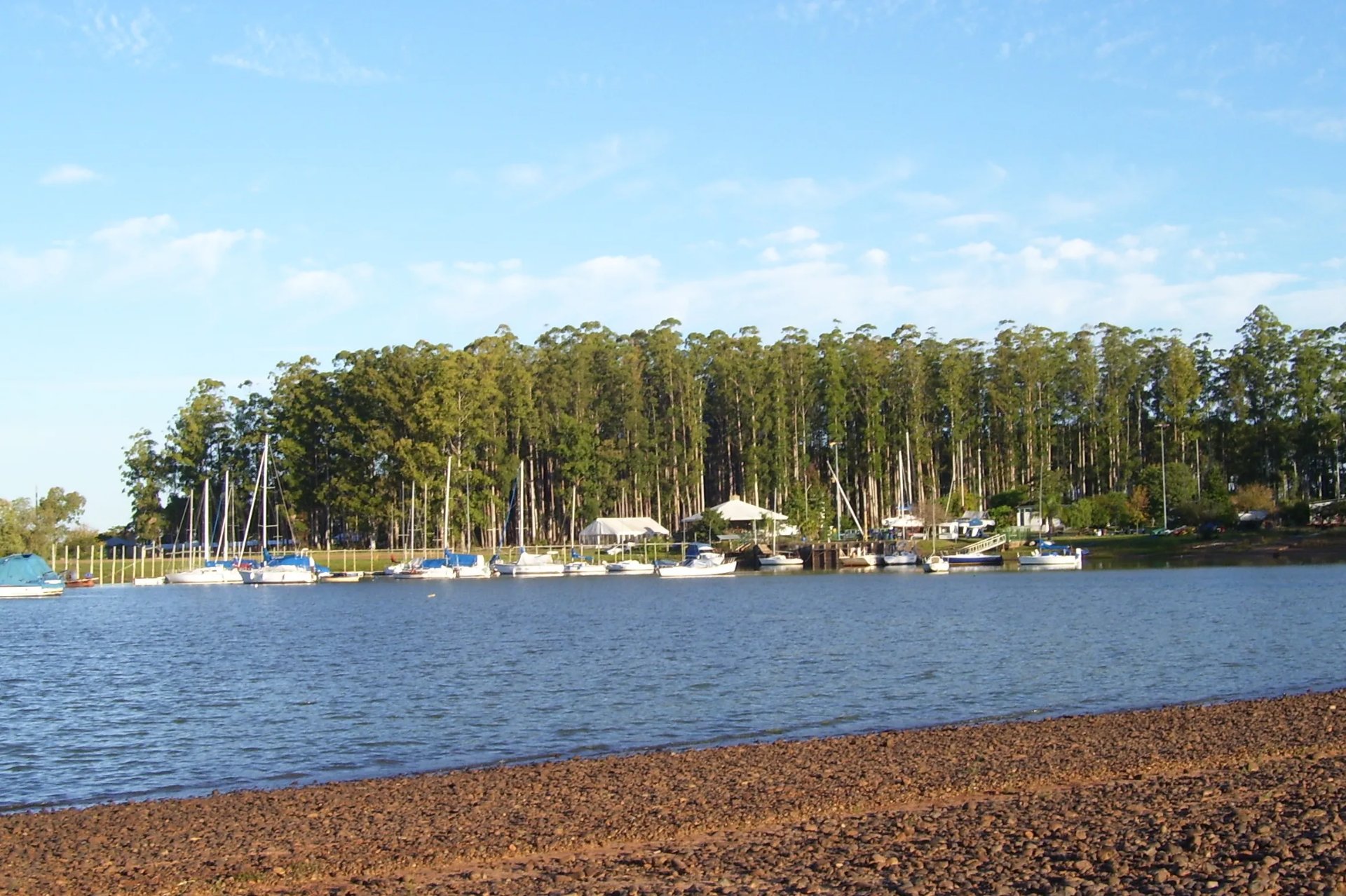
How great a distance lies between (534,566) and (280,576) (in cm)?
1715

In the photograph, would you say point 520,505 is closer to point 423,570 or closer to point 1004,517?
point 423,570

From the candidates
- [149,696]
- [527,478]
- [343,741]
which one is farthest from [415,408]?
[343,741]

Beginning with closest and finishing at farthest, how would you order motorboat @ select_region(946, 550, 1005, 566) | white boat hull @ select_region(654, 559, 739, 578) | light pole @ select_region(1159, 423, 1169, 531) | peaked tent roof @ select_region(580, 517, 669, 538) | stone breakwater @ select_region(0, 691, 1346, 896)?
1. stone breakwater @ select_region(0, 691, 1346, 896)
2. white boat hull @ select_region(654, 559, 739, 578)
3. motorboat @ select_region(946, 550, 1005, 566)
4. light pole @ select_region(1159, 423, 1169, 531)
5. peaked tent roof @ select_region(580, 517, 669, 538)

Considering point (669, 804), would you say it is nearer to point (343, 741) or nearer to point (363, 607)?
point (343, 741)

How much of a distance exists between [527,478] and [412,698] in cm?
7565

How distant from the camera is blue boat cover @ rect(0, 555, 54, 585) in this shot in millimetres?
78500

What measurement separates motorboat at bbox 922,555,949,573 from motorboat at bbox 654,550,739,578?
12.8 metres

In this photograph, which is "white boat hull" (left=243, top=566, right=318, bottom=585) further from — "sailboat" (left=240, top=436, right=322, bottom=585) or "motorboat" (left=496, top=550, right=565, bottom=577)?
"motorboat" (left=496, top=550, right=565, bottom=577)

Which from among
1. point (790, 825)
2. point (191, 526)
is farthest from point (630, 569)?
point (790, 825)

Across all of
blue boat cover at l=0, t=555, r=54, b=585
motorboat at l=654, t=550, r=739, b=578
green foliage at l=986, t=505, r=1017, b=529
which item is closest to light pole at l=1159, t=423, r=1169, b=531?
green foliage at l=986, t=505, r=1017, b=529

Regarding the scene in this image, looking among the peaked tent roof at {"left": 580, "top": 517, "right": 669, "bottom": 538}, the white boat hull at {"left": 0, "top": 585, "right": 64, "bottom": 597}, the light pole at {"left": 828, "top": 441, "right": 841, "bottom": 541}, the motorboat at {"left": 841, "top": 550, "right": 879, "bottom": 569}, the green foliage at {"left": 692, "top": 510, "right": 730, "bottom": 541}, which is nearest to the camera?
the white boat hull at {"left": 0, "top": 585, "right": 64, "bottom": 597}

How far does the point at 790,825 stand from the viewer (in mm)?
13430

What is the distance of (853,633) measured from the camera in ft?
127

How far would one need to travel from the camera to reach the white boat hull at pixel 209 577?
285ft
